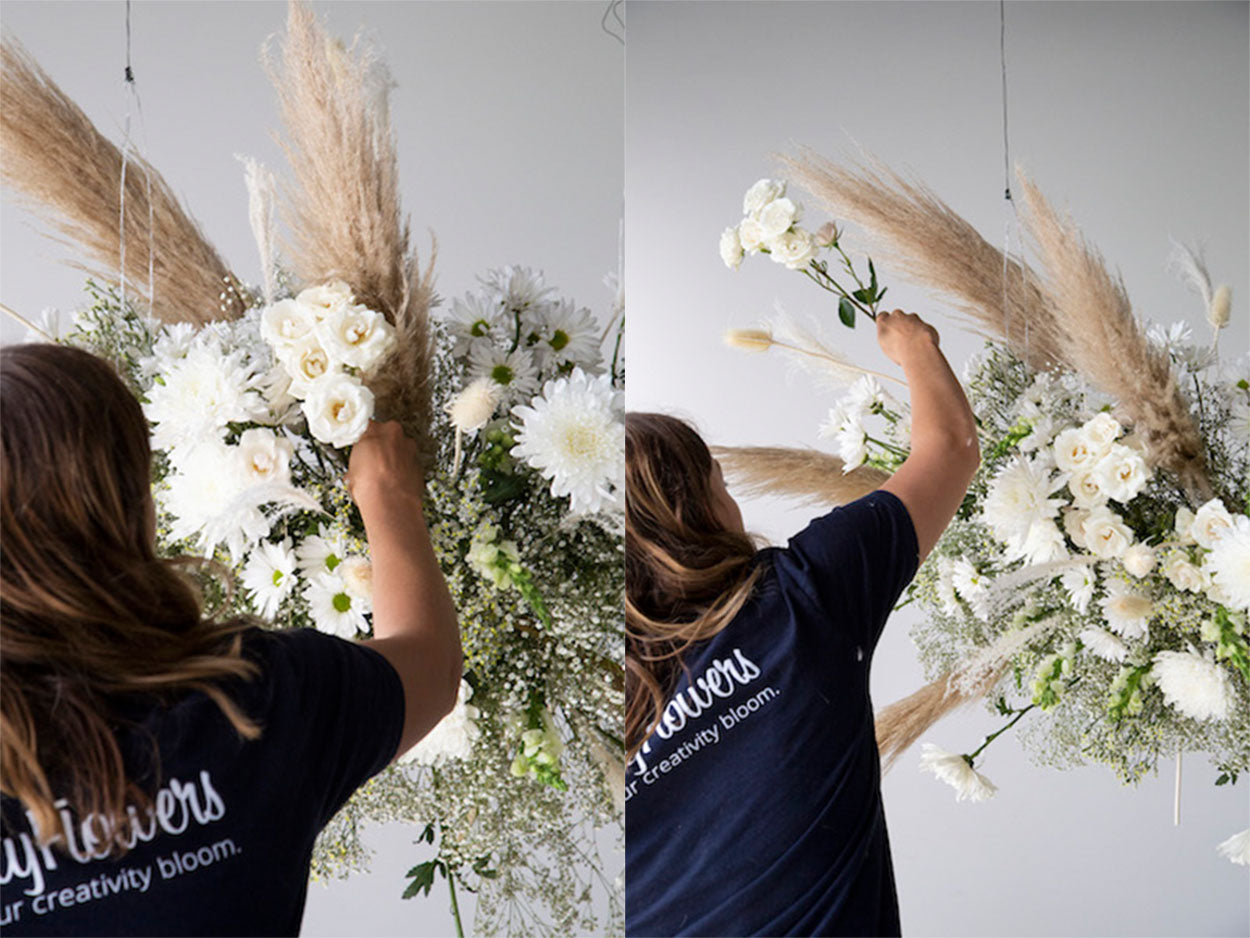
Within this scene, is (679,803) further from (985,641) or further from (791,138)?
(791,138)

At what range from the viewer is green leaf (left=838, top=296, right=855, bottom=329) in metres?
0.84

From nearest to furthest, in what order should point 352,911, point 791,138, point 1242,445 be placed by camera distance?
point 352,911 → point 791,138 → point 1242,445

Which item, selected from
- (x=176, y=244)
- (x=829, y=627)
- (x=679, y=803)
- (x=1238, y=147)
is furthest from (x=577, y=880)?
(x=1238, y=147)

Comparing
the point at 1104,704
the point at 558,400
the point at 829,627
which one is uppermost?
the point at 558,400

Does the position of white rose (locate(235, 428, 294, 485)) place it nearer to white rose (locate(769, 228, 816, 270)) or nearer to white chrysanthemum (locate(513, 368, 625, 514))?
white chrysanthemum (locate(513, 368, 625, 514))

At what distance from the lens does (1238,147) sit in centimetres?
115

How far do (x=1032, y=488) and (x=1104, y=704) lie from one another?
0.69 feet

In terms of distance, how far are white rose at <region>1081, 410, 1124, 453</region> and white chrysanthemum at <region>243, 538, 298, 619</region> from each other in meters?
0.69

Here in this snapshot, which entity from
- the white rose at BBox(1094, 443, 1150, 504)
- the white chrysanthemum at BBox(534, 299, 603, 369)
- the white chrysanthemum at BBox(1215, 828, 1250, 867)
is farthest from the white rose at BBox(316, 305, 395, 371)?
the white chrysanthemum at BBox(1215, 828, 1250, 867)

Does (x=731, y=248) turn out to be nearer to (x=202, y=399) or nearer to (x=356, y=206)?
(x=356, y=206)

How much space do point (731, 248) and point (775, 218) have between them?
0.16 ft

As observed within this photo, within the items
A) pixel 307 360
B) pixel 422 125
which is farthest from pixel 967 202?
pixel 307 360

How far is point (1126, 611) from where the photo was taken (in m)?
0.98

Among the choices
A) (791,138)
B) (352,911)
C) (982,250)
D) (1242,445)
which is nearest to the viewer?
(352,911)
